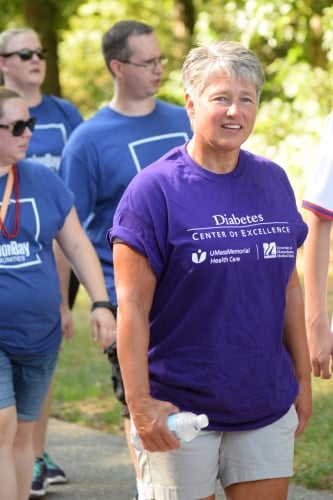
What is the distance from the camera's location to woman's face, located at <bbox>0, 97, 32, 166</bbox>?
→ 4.96 m

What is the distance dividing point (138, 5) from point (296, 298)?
82.4 feet

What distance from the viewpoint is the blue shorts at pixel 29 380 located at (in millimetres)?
4973

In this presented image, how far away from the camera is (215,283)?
138 inches

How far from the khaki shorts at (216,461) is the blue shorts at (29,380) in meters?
1.37

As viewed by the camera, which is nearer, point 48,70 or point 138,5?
point 48,70

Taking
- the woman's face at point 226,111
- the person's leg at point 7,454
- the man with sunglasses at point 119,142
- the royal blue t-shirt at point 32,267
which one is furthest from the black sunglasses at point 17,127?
the woman's face at point 226,111

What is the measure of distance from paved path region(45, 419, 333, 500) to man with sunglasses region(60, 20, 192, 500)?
84 centimetres

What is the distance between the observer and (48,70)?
18312 millimetres

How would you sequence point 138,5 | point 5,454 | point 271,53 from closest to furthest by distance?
1. point 5,454
2. point 271,53
3. point 138,5

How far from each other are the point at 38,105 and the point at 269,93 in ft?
29.7

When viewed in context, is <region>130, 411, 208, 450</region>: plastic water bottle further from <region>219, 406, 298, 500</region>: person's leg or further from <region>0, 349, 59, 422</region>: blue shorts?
<region>0, 349, 59, 422</region>: blue shorts

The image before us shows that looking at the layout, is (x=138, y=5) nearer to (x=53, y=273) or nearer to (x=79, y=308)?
(x=79, y=308)

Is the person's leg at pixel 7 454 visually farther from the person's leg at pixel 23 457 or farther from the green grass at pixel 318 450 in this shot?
the green grass at pixel 318 450

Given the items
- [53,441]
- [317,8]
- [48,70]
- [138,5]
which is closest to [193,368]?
[53,441]
